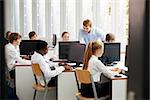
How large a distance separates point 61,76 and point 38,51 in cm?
57

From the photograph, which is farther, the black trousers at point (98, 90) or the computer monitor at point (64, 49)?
the computer monitor at point (64, 49)

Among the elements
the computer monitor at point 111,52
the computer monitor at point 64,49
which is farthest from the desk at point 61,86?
the computer monitor at point 111,52

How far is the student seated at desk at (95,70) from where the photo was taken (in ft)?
12.7

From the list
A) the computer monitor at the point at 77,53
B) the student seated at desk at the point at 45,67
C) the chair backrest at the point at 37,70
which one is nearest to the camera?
the student seated at desk at the point at 45,67

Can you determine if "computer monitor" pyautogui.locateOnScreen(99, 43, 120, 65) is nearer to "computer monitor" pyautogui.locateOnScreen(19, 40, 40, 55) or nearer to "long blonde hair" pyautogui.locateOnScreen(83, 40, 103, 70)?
"long blonde hair" pyautogui.locateOnScreen(83, 40, 103, 70)

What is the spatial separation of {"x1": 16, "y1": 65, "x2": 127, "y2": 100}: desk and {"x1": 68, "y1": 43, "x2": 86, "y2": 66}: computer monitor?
1.99ft

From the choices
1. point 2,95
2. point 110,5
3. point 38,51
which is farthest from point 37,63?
point 110,5

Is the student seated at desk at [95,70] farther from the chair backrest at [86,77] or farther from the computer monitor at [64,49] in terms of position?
the computer monitor at [64,49]

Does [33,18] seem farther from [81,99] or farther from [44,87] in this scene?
[81,99]

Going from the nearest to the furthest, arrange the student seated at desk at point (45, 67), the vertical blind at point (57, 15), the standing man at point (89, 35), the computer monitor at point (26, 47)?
the student seated at desk at point (45, 67) → the standing man at point (89, 35) → the computer monitor at point (26, 47) → the vertical blind at point (57, 15)

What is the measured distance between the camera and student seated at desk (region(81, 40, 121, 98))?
3861mm

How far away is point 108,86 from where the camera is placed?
400 centimetres

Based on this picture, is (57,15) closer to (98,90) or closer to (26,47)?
(26,47)

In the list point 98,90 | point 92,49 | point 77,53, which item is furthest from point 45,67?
point 98,90
